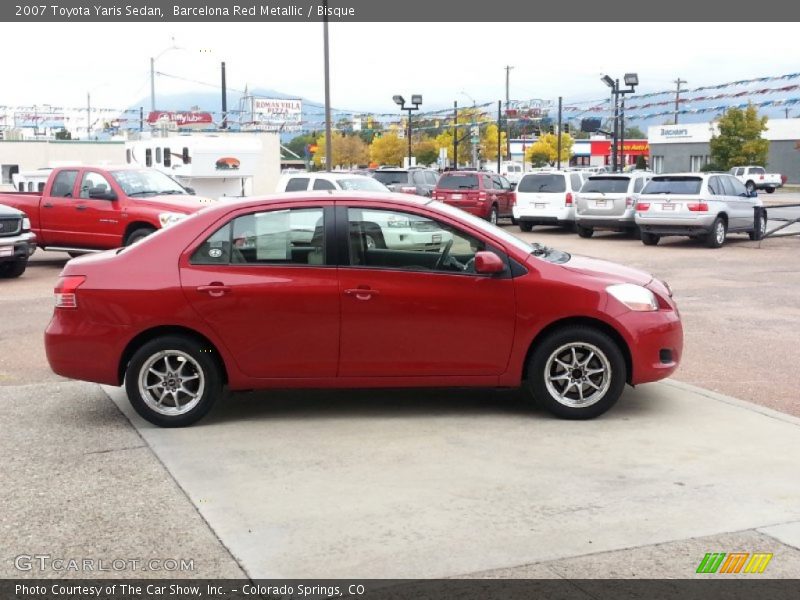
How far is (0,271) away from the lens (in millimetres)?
16516

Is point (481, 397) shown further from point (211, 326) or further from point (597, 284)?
point (211, 326)

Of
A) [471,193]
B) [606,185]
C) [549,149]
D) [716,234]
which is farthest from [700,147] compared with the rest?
[716,234]

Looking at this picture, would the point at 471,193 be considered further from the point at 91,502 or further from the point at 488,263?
the point at 91,502

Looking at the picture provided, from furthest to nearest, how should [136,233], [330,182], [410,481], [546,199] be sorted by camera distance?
[546,199], [330,182], [136,233], [410,481]

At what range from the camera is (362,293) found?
674cm

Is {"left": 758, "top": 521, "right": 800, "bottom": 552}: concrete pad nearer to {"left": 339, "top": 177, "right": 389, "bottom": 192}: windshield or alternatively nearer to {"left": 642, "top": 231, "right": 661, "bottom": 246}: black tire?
{"left": 339, "top": 177, "right": 389, "bottom": 192}: windshield

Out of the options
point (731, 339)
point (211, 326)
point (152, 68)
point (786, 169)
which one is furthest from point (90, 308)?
point (786, 169)

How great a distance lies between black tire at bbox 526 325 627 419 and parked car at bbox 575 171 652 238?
1819 centimetres

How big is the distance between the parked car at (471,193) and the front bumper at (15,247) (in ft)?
45.3

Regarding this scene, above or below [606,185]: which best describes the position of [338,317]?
below

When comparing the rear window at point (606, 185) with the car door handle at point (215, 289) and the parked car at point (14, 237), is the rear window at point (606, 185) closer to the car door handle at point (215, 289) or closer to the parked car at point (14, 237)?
the parked car at point (14, 237)

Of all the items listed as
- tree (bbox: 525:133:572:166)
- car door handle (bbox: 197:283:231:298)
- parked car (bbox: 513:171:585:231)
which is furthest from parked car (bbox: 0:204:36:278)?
tree (bbox: 525:133:572:166)

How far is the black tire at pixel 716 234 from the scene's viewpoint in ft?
70.2

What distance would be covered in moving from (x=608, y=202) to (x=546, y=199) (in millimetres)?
2354
